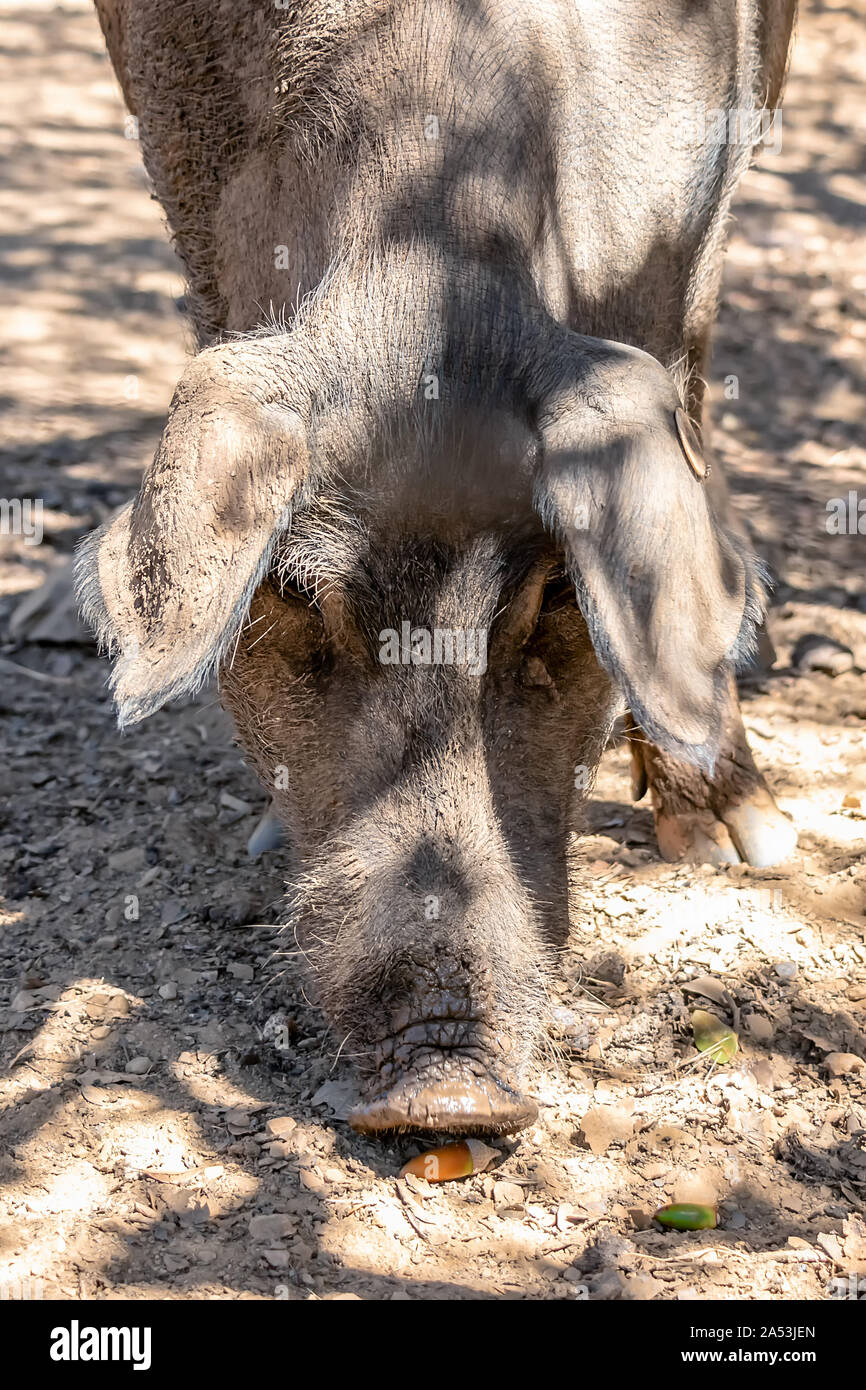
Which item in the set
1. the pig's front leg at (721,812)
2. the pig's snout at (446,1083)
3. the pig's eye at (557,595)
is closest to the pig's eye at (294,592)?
the pig's eye at (557,595)

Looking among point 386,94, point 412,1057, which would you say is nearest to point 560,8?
point 386,94

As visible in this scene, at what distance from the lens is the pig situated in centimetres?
278

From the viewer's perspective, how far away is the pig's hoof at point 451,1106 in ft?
9.27

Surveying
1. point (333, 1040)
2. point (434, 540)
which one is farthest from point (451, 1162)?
point (434, 540)

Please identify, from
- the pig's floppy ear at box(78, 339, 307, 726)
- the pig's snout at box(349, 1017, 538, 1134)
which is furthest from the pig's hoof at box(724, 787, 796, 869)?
the pig's floppy ear at box(78, 339, 307, 726)

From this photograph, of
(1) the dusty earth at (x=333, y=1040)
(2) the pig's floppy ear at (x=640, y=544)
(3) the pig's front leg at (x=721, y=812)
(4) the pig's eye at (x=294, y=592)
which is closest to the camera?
(2) the pig's floppy ear at (x=640, y=544)

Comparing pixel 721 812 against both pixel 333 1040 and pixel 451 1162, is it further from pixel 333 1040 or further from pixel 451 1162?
pixel 451 1162

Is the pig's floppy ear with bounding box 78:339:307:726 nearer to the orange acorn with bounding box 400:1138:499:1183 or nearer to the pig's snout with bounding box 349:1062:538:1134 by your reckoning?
the pig's snout with bounding box 349:1062:538:1134

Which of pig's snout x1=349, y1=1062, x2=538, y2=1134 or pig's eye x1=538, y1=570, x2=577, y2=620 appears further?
pig's eye x1=538, y1=570, x2=577, y2=620

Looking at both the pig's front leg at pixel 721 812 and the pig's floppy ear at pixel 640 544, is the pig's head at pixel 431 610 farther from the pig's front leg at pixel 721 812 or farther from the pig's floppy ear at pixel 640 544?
the pig's front leg at pixel 721 812

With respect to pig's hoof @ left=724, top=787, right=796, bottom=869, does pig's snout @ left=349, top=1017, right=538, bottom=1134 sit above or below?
above

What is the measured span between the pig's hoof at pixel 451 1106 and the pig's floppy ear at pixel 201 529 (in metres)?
0.87

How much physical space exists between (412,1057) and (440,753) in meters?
0.59

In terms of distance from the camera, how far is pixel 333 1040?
3.47m
